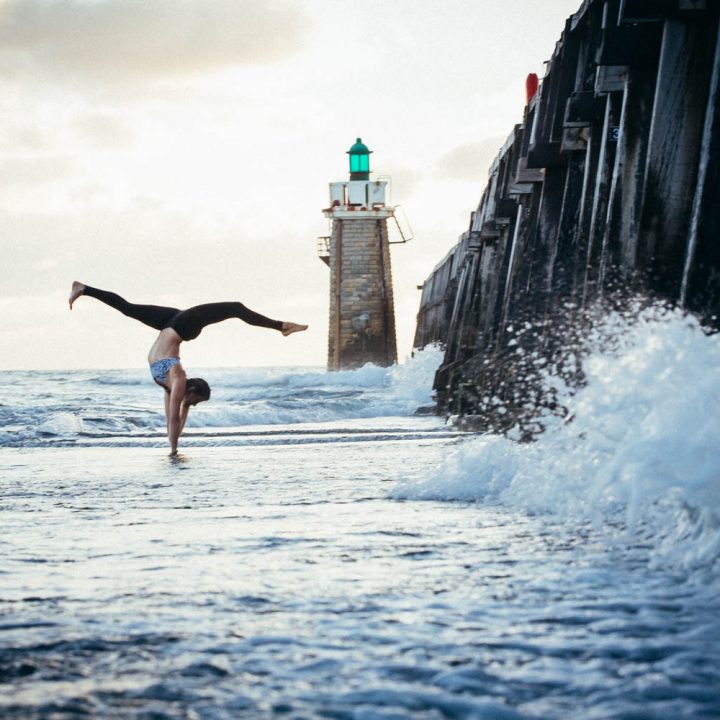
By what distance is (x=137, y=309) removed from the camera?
8.73 metres

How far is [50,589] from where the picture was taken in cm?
301

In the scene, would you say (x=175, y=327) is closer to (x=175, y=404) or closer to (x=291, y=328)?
(x=175, y=404)

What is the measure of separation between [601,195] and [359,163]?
98.1 ft

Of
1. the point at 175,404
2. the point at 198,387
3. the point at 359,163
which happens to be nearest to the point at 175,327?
the point at 198,387

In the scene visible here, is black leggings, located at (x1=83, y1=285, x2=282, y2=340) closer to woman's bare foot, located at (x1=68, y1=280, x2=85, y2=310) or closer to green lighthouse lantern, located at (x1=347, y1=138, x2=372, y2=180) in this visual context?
woman's bare foot, located at (x1=68, y1=280, x2=85, y2=310)

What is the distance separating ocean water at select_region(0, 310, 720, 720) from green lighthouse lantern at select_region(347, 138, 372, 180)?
3134cm

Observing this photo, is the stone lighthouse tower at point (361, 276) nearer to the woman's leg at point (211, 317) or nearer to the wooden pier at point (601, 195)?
the wooden pier at point (601, 195)

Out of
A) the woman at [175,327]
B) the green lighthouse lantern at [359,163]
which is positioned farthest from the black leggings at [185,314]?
the green lighthouse lantern at [359,163]

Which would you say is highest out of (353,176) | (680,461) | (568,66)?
(353,176)

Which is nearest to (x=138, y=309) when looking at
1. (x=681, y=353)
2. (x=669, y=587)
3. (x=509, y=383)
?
(x=509, y=383)

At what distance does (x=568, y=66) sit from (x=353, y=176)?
27861 mm

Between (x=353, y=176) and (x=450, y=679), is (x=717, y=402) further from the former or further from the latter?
(x=353, y=176)

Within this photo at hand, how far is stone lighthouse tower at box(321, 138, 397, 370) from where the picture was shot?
36062 mm

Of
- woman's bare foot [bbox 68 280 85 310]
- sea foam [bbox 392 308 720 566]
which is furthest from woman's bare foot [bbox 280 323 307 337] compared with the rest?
sea foam [bbox 392 308 720 566]
